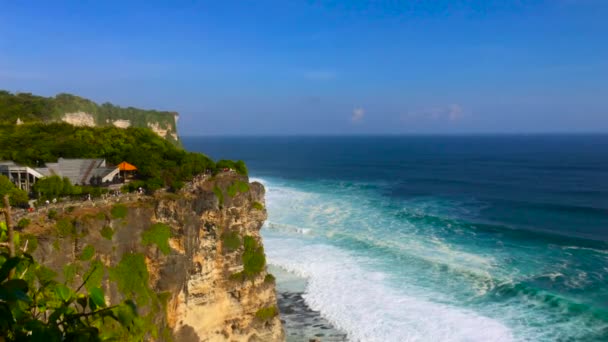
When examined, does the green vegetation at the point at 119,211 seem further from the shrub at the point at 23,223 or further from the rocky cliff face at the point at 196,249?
the shrub at the point at 23,223

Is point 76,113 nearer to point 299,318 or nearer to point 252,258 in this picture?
point 299,318

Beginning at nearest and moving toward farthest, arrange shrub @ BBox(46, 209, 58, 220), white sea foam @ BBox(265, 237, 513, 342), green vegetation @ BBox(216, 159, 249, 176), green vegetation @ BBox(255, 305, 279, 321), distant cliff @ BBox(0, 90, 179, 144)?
shrub @ BBox(46, 209, 58, 220) < green vegetation @ BBox(255, 305, 279, 321) < white sea foam @ BBox(265, 237, 513, 342) < green vegetation @ BBox(216, 159, 249, 176) < distant cliff @ BBox(0, 90, 179, 144)

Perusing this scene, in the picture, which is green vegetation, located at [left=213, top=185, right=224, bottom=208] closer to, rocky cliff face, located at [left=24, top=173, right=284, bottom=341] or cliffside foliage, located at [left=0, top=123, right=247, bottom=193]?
rocky cliff face, located at [left=24, top=173, right=284, bottom=341]

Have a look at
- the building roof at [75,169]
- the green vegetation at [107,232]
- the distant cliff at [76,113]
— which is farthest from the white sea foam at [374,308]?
the distant cliff at [76,113]

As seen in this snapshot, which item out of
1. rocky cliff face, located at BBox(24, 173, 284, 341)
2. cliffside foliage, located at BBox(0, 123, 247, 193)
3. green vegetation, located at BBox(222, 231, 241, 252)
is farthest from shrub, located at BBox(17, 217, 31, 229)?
green vegetation, located at BBox(222, 231, 241, 252)

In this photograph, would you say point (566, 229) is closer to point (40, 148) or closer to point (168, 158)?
point (168, 158)

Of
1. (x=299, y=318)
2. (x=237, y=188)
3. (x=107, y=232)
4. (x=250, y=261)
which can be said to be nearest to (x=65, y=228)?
(x=107, y=232)
